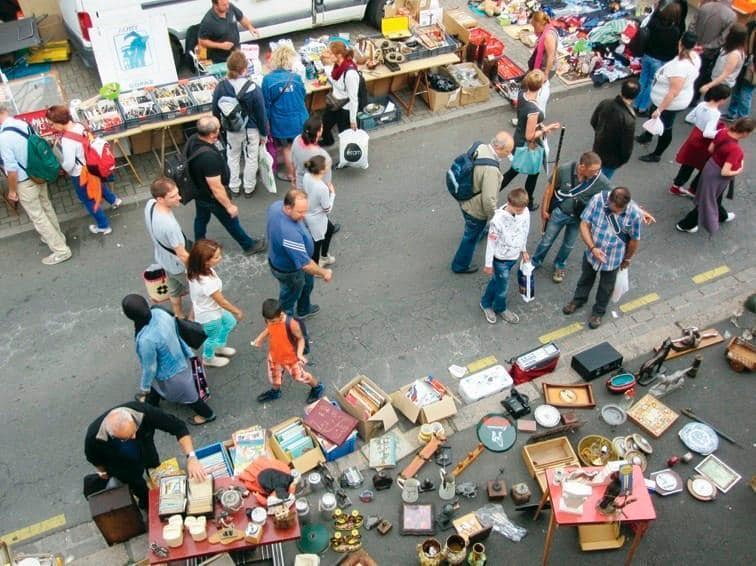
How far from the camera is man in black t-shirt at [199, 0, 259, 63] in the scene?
1005 centimetres

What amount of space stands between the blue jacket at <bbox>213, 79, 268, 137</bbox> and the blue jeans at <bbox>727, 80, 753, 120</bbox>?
24.3ft

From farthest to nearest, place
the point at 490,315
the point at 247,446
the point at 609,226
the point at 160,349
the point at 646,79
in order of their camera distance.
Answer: the point at 646,79 < the point at 490,315 < the point at 609,226 < the point at 247,446 < the point at 160,349

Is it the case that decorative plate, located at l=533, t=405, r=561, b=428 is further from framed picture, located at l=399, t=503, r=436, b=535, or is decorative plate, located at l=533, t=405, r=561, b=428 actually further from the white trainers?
the white trainers

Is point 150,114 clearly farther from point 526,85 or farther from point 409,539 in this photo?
point 409,539

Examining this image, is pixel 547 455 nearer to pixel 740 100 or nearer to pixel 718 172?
pixel 718 172

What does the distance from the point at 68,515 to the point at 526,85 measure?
6.98 meters

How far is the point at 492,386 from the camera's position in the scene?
7.12 meters

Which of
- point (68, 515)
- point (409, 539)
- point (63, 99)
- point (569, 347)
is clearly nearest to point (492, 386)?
point (569, 347)

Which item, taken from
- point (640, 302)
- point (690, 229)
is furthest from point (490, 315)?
point (690, 229)

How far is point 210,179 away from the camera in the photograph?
762 cm

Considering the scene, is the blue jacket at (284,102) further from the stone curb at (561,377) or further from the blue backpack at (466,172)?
the stone curb at (561,377)

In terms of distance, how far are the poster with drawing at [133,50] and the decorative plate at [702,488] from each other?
8.87m

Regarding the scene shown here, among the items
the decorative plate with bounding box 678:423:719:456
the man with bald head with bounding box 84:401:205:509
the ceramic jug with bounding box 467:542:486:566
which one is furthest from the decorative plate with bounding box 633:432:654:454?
the man with bald head with bounding box 84:401:205:509

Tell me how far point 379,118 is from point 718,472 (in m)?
6.97
